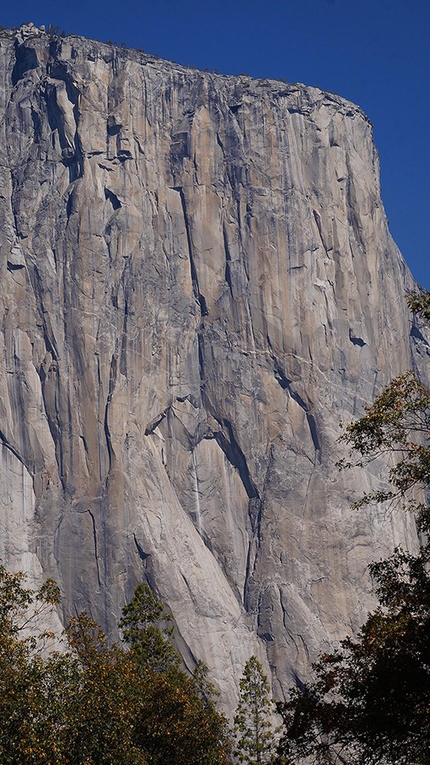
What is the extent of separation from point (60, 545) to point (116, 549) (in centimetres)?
485

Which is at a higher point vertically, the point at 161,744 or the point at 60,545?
the point at 60,545

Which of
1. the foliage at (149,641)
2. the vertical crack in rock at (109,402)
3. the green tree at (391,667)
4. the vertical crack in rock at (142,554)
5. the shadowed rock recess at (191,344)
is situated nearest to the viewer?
the green tree at (391,667)

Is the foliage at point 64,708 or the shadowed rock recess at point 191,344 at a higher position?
the shadowed rock recess at point 191,344

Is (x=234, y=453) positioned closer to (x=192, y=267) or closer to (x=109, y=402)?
(x=109, y=402)

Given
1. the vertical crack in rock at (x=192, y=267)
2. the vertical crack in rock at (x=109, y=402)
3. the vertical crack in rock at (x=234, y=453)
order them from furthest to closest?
1. the vertical crack in rock at (x=192, y=267)
2. the vertical crack in rock at (x=234, y=453)
3. the vertical crack in rock at (x=109, y=402)

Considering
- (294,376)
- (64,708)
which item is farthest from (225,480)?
(64,708)

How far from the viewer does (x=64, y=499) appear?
86875 mm

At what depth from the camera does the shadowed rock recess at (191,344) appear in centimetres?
8512

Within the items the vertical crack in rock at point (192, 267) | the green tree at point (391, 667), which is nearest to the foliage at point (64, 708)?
the green tree at point (391, 667)

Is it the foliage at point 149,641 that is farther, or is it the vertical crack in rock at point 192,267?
the vertical crack in rock at point 192,267

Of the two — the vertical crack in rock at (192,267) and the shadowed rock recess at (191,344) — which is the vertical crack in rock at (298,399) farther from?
the vertical crack in rock at (192,267)

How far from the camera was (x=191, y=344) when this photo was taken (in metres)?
93.1

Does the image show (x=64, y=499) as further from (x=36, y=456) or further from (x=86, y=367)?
(x=86, y=367)

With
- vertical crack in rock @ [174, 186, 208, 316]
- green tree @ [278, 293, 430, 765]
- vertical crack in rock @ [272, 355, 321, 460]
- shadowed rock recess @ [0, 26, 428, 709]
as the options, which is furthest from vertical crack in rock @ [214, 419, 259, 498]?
green tree @ [278, 293, 430, 765]
